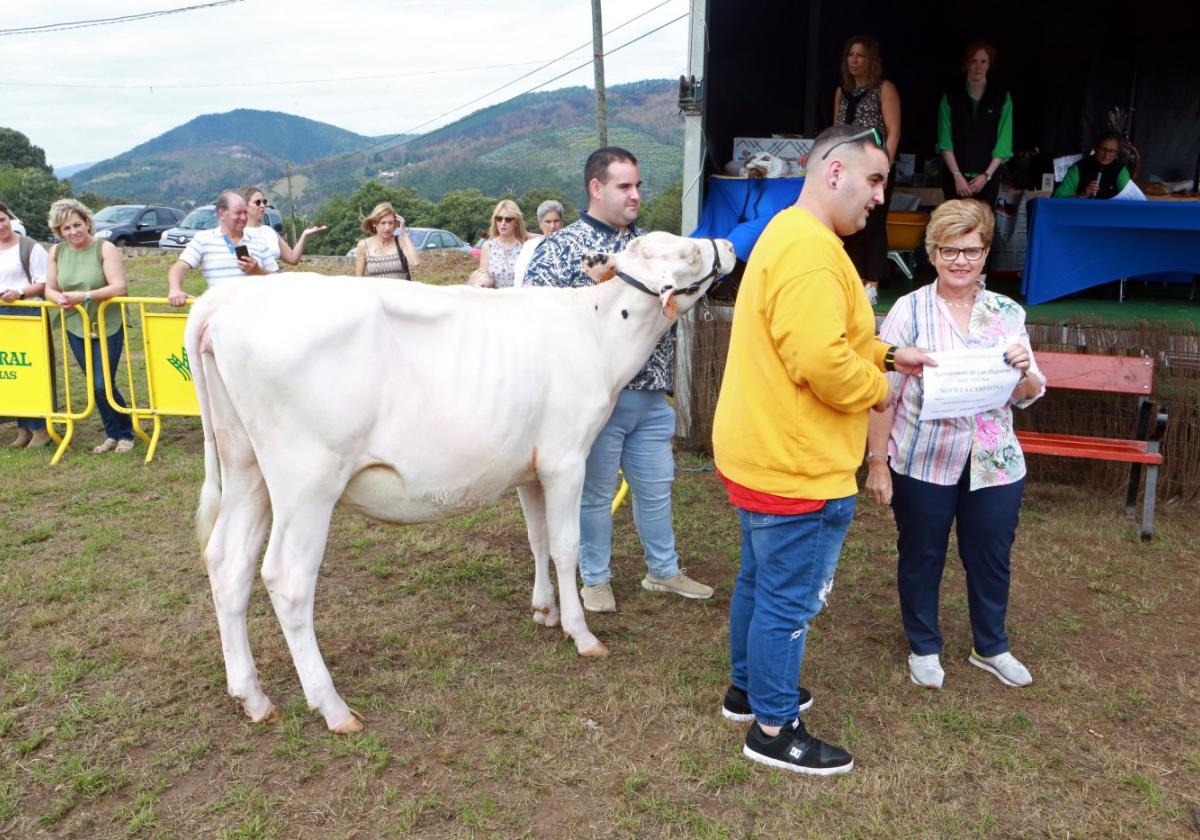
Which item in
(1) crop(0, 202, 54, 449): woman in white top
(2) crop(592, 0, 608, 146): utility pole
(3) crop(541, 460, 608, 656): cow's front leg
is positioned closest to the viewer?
(3) crop(541, 460, 608, 656): cow's front leg

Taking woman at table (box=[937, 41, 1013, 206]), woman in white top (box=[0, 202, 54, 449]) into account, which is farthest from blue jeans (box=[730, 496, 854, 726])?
woman in white top (box=[0, 202, 54, 449])

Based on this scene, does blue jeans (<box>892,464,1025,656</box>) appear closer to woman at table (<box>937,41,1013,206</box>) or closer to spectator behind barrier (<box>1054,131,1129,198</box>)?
woman at table (<box>937,41,1013,206</box>)

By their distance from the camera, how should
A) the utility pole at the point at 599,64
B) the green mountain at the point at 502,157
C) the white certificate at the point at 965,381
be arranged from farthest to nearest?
1. the green mountain at the point at 502,157
2. the utility pole at the point at 599,64
3. the white certificate at the point at 965,381

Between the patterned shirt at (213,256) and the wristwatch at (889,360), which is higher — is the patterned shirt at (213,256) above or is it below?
above

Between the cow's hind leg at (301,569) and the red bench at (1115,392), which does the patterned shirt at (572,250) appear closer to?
the cow's hind leg at (301,569)

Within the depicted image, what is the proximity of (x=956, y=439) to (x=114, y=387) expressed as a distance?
21.9ft

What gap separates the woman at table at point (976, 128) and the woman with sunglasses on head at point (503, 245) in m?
3.61

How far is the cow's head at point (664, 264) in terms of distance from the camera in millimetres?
3840

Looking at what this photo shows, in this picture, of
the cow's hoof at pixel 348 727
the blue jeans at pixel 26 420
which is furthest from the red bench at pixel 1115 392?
the blue jeans at pixel 26 420

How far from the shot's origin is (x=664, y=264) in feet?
12.6

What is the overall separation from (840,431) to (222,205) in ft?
17.7

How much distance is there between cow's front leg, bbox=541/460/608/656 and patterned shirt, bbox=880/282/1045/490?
1320 millimetres

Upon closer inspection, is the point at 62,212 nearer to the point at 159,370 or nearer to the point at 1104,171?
the point at 159,370

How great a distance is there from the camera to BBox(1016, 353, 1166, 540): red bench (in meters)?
5.50
